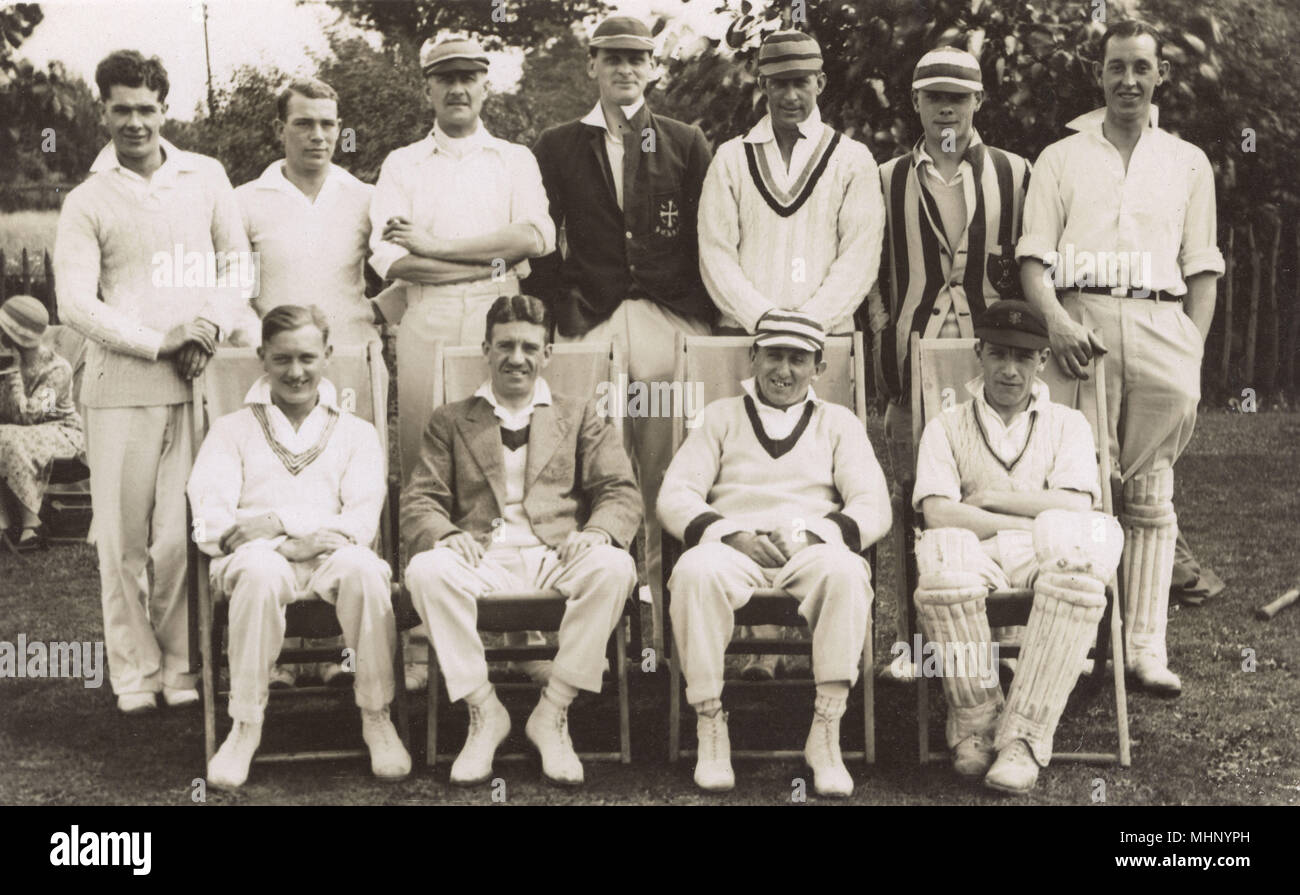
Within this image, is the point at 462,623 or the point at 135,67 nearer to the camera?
the point at 462,623

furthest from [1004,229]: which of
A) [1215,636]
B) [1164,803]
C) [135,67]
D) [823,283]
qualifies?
[135,67]

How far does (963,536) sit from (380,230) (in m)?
2.08

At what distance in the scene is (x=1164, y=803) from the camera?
4.24m

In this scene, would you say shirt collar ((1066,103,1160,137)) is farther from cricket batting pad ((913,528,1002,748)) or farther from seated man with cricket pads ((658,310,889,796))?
cricket batting pad ((913,528,1002,748))

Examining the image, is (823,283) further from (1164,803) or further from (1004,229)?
(1164,803)

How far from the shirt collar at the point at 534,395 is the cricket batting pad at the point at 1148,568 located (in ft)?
6.23

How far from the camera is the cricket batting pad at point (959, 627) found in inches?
171

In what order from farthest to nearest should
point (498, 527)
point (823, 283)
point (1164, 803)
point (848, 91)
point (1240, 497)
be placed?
point (1240, 497), point (848, 91), point (823, 283), point (498, 527), point (1164, 803)

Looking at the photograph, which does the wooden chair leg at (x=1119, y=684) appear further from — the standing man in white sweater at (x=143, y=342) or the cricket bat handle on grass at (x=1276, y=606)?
the standing man in white sweater at (x=143, y=342)

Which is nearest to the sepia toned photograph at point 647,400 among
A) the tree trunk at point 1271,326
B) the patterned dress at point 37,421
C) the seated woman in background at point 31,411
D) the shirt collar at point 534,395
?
the shirt collar at point 534,395

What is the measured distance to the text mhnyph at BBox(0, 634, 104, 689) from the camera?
5.11 meters
